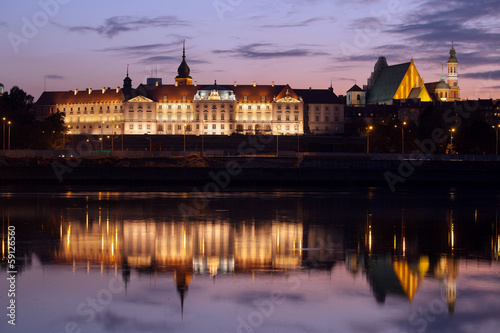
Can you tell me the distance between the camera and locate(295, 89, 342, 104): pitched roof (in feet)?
522

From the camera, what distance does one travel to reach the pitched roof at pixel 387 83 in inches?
7338

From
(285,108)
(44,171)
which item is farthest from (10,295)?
Result: (285,108)

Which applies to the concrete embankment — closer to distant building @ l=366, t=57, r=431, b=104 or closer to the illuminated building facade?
the illuminated building facade

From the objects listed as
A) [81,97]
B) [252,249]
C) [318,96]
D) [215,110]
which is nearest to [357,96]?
[318,96]

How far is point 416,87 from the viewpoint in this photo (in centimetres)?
18712

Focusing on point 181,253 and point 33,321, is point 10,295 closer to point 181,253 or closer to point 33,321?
point 33,321

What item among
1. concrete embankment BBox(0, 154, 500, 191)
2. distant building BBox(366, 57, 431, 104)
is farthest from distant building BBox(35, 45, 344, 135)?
concrete embankment BBox(0, 154, 500, 191)

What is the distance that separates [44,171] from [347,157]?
33.6 m

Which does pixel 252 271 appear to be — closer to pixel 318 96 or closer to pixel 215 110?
pixel 215 110

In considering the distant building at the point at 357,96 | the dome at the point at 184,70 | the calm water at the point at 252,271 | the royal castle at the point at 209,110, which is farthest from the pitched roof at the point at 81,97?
the calm water at the point at 252,271

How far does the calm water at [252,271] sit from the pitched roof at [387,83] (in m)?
154

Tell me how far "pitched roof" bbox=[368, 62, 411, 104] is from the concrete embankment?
11345cm

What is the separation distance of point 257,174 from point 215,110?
9005cm

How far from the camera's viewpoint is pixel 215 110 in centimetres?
15650
